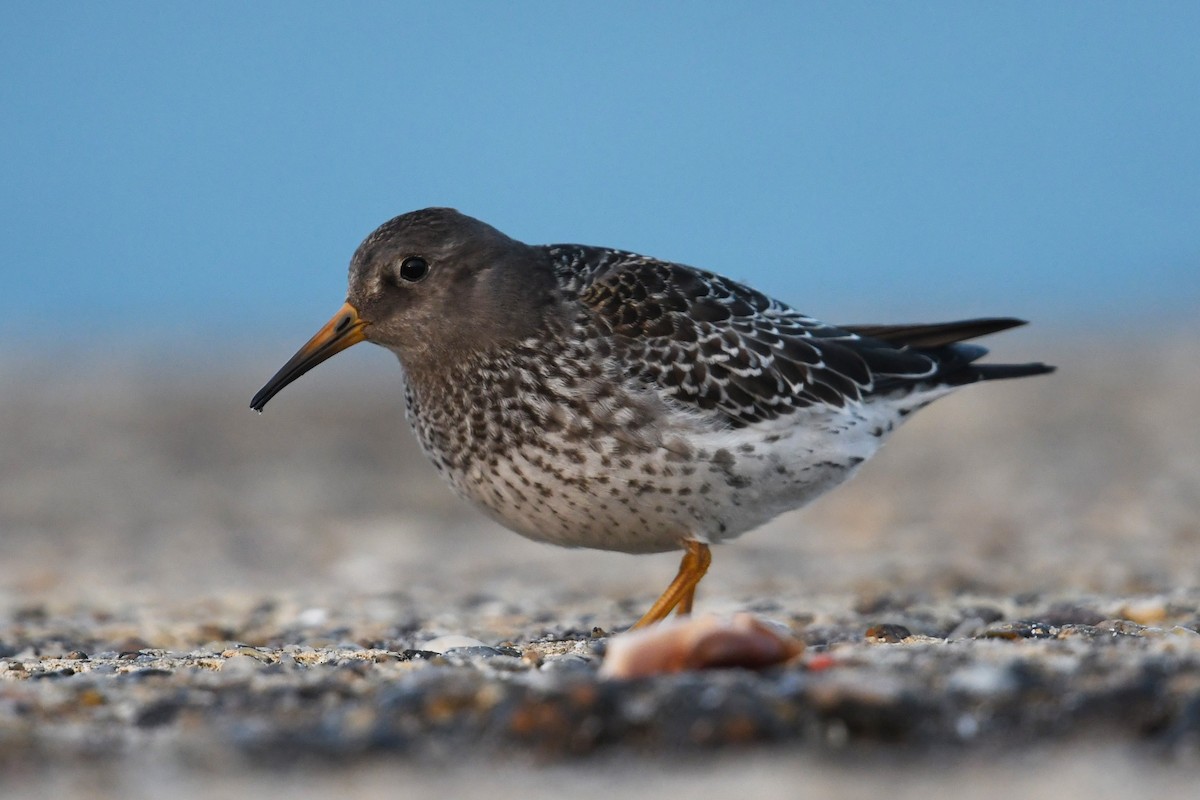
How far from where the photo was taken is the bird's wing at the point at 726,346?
6.52m

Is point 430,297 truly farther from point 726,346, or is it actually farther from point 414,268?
point 726,346

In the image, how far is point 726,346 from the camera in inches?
268

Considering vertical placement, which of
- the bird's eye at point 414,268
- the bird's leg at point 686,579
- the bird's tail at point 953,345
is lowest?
the bird's leg at point 686,579

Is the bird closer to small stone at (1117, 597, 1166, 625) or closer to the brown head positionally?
the brown head

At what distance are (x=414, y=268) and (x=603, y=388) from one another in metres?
1.11

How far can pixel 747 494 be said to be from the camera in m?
6.37

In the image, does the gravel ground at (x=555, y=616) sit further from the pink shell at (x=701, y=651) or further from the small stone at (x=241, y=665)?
the pink shell at (x=701, y=651)

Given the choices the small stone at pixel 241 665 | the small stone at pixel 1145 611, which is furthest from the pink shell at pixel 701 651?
the small stone at pixel 1145 611

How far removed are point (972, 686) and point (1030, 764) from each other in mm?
408

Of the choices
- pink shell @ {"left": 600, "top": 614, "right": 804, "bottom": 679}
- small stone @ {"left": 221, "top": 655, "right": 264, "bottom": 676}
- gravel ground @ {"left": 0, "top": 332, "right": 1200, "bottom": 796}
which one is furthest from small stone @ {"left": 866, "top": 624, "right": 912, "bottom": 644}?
small stone @ {"left": 221, "top": 655, "right": 264, "bottom": 676}

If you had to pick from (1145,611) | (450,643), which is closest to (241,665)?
(450,643)

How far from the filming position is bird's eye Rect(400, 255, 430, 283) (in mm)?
6652

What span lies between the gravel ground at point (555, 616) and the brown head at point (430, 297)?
1.32m

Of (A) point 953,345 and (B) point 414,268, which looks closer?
(B) point 414,268
